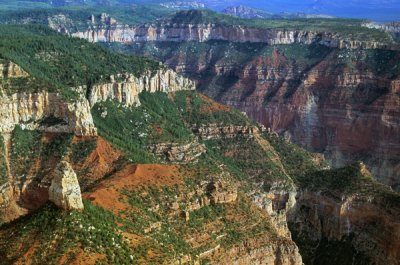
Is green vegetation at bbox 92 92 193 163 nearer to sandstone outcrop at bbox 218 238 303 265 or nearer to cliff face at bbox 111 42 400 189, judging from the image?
sandstone outcrop at bbox 218 238 303 265

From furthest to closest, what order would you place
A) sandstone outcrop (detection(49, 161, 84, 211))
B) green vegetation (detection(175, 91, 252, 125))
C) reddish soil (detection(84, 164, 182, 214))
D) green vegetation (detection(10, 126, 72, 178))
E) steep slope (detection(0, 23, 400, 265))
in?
green vegetation (detection(175, 91, 252, 125)) → green vegetation (detection(10, 126, 72, 178)) → reddish soil (detection(84, 164, 182, 214)) → steep slope (detection(0, 23, 400, 265)) → sandstone outcrop (detection(49, 161, 84, 211))

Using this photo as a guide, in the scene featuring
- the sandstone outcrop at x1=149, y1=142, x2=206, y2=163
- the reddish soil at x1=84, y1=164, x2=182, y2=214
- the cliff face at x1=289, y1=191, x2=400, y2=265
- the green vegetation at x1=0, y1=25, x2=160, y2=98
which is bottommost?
the cliff face at x1=289, y1=191, x2=400, y2=265

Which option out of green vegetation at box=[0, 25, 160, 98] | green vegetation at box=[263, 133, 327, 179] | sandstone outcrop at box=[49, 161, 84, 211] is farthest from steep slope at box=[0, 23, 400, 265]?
green vegetation at box=[0, 25, 160, 98]

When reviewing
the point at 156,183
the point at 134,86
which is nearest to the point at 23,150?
the point at 156,183

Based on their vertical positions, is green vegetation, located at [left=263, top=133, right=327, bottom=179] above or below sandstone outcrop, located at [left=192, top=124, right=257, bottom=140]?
below

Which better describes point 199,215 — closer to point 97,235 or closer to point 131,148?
point 97,235

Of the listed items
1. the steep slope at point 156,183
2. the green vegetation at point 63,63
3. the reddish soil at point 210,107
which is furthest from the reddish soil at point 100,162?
the reddish soil at point 210,107
